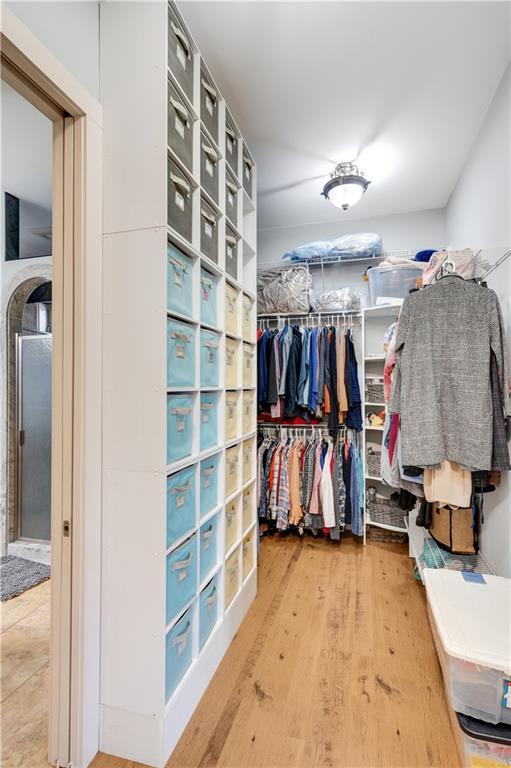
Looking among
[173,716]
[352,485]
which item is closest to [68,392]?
[173,716]

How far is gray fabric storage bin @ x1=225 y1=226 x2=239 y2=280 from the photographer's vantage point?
1930 millimetres

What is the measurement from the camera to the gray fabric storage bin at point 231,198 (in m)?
1.94

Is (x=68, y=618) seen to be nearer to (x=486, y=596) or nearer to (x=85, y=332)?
(x=85, y=332)

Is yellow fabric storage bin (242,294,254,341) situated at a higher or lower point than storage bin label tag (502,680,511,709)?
higher

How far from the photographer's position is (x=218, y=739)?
1370mm

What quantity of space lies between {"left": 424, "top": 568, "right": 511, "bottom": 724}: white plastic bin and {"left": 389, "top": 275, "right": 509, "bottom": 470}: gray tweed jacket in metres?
0.47

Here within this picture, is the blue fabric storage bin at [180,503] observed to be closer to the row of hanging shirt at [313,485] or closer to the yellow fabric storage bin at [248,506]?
the yellow fabric storage bin at [248,506]

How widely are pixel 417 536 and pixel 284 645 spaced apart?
1231 mm

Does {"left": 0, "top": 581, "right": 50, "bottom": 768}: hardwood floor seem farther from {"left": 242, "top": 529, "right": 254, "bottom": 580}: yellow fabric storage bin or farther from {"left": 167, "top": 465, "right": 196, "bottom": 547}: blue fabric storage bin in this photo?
{"left": 242, "top": 529, "right": 254, "bottom": 580}: yellow fabric storage bin

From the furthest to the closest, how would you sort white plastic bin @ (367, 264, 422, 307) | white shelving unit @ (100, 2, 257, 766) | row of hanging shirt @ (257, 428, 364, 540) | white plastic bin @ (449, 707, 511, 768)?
row of hanging shirt @ (257, 428, 364, 540) < white plastic bin @ (367, 264, 422, 307) < white shelving unit @ (100, 2, 257, 766) < white plastic bin @ (449, 707, 511, 768)

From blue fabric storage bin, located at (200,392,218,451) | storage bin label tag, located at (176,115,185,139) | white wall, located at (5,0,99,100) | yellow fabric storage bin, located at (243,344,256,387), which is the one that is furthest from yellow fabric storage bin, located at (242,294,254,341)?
white wall, located at (5,0,99,100)

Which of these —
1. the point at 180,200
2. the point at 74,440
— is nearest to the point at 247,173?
the point at 180,200

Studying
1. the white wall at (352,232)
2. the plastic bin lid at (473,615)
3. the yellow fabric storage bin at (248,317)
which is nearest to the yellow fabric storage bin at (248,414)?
the yellow fabric storage bin at (248,317)

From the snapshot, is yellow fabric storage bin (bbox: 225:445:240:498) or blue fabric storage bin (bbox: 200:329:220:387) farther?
yellow fabric storage bin (bbox: 225:445:240:498)
